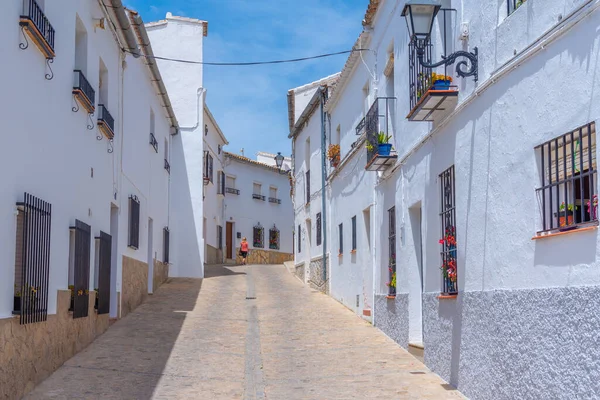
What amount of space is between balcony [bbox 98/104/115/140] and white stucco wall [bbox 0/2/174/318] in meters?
0.16

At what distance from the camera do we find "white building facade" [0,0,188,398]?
7.71 metres

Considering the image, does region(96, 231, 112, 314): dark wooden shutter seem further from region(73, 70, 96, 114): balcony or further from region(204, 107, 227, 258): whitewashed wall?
Result: region(204, 107, 227, 258): whitewashed wall

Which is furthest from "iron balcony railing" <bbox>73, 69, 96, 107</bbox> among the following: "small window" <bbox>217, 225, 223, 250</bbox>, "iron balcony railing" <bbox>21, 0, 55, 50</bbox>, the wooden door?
the wooden door

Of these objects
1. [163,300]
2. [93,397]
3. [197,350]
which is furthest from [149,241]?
[93,397]

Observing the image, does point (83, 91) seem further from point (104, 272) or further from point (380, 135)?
point (380, 135)

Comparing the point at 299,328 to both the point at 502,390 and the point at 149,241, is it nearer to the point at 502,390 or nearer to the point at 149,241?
the point at 149,241

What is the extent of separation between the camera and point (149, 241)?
1886 centimetres

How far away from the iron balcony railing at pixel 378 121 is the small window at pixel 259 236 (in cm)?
2596

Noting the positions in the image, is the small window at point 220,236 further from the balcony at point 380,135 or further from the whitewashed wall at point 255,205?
the balcony at point 380,135

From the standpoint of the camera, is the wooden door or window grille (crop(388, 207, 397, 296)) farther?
the wooden door

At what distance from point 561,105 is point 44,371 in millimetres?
6599

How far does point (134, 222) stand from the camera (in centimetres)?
1552

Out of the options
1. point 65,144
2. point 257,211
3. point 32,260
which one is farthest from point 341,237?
point 257,211

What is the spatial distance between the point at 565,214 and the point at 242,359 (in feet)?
21.0
